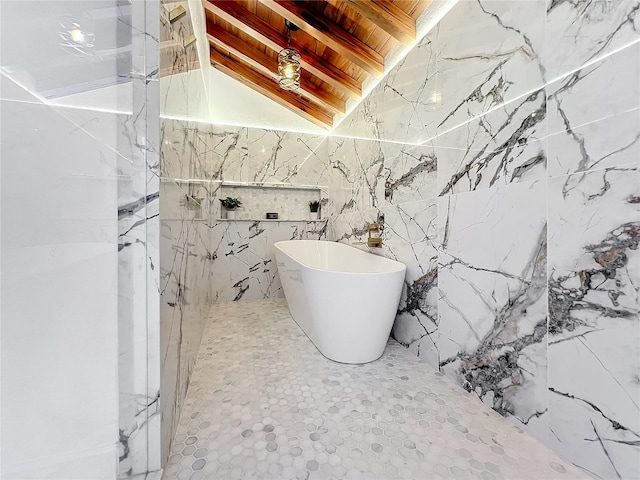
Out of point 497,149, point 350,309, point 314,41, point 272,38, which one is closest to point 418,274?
point 350,309

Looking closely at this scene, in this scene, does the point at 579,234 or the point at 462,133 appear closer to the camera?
the point at 579,234

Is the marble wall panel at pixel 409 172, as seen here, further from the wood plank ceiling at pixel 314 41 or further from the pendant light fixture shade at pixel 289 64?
the pendant light fixture shade at pixel 289 64

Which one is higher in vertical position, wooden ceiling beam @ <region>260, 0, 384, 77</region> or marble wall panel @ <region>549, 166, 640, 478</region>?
wooden ceiling beam @ <region>260, 0, 384, 77</region>

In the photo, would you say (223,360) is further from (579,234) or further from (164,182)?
(579,234)

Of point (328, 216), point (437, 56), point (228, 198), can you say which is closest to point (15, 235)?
point (437, 56)

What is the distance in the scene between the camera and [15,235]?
1.74ft

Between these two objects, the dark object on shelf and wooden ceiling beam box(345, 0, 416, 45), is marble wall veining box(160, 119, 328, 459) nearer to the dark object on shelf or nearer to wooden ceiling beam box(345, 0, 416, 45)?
the dark object on shelf

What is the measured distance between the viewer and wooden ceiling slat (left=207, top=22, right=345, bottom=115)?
104 inches

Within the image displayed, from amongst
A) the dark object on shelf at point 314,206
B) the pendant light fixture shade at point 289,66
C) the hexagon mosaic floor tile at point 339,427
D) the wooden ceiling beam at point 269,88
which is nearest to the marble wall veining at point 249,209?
the dark object on shelf at point 314,206

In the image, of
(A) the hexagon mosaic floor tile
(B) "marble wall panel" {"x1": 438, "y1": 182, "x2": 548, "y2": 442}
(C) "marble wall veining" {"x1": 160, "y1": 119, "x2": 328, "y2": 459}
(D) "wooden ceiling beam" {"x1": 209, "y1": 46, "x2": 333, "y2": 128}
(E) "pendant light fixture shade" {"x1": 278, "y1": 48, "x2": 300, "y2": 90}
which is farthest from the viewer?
(D) "wooden ceiling beam" {"x1": 209, "y1": 46, "x2": 333, "y2": 128}

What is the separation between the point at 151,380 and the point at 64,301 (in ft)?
1.20

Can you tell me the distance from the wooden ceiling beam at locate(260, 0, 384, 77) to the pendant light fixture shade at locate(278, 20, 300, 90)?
20 centimetres

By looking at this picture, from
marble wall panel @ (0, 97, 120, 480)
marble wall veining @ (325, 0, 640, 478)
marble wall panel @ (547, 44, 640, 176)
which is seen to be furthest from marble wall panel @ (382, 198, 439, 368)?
marble wall panel @ (0, 97, 120, 480)

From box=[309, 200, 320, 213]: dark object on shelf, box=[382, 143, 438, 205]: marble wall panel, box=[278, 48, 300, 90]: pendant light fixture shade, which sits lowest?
box=[309, 200, 320, 213]: dark object on shelf
